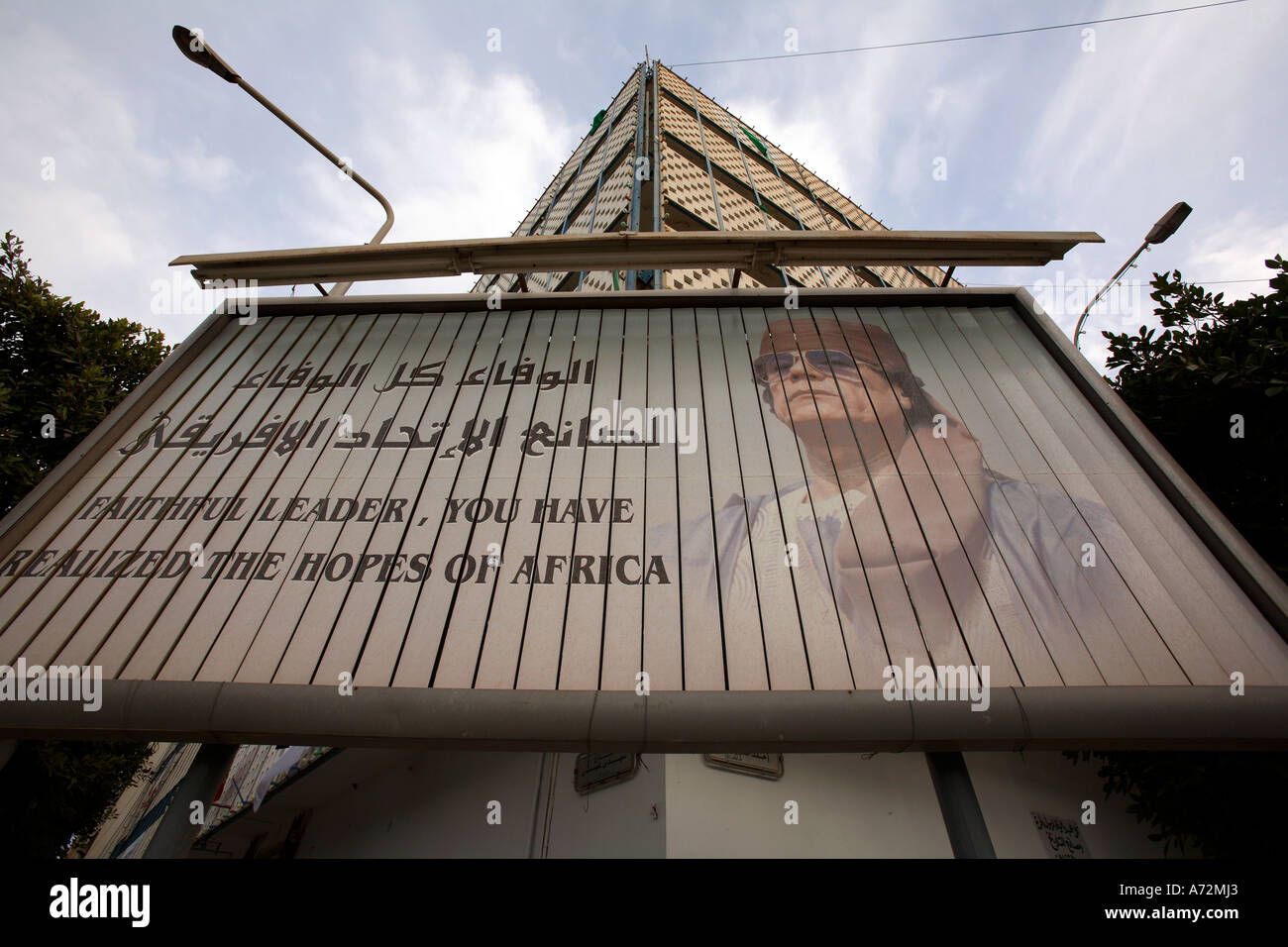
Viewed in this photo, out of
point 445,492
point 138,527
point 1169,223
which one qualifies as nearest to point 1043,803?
point 445,492

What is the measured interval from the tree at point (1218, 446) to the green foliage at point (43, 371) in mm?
9707

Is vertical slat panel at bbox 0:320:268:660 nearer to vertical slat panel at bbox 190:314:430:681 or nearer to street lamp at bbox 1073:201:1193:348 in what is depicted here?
vertical slat panel at bbox 190:314:430:681

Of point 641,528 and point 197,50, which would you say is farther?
point 197,50

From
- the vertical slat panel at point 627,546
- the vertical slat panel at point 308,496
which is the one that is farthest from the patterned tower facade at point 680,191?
the vertical slat panel at point 627,546

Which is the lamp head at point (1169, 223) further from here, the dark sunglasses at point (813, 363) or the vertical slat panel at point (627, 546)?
the vertical slat panel at point (627, 546)

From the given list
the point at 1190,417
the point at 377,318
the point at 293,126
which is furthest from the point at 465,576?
the point at 1190,417

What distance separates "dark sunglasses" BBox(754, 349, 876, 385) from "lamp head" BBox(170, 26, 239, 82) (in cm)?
511

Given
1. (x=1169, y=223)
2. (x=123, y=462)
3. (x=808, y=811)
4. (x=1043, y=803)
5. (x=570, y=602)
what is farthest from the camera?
(x=1169, y=223)

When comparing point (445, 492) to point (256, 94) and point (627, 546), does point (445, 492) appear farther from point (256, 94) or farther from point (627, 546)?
point (256, 94)

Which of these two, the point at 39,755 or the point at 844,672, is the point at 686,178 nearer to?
the point at 844,672

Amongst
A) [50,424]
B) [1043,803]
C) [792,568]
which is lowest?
[1043,803]

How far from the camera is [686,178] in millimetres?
8945

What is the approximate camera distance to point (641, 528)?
9.77 feet

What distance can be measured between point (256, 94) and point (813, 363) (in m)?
5.44
